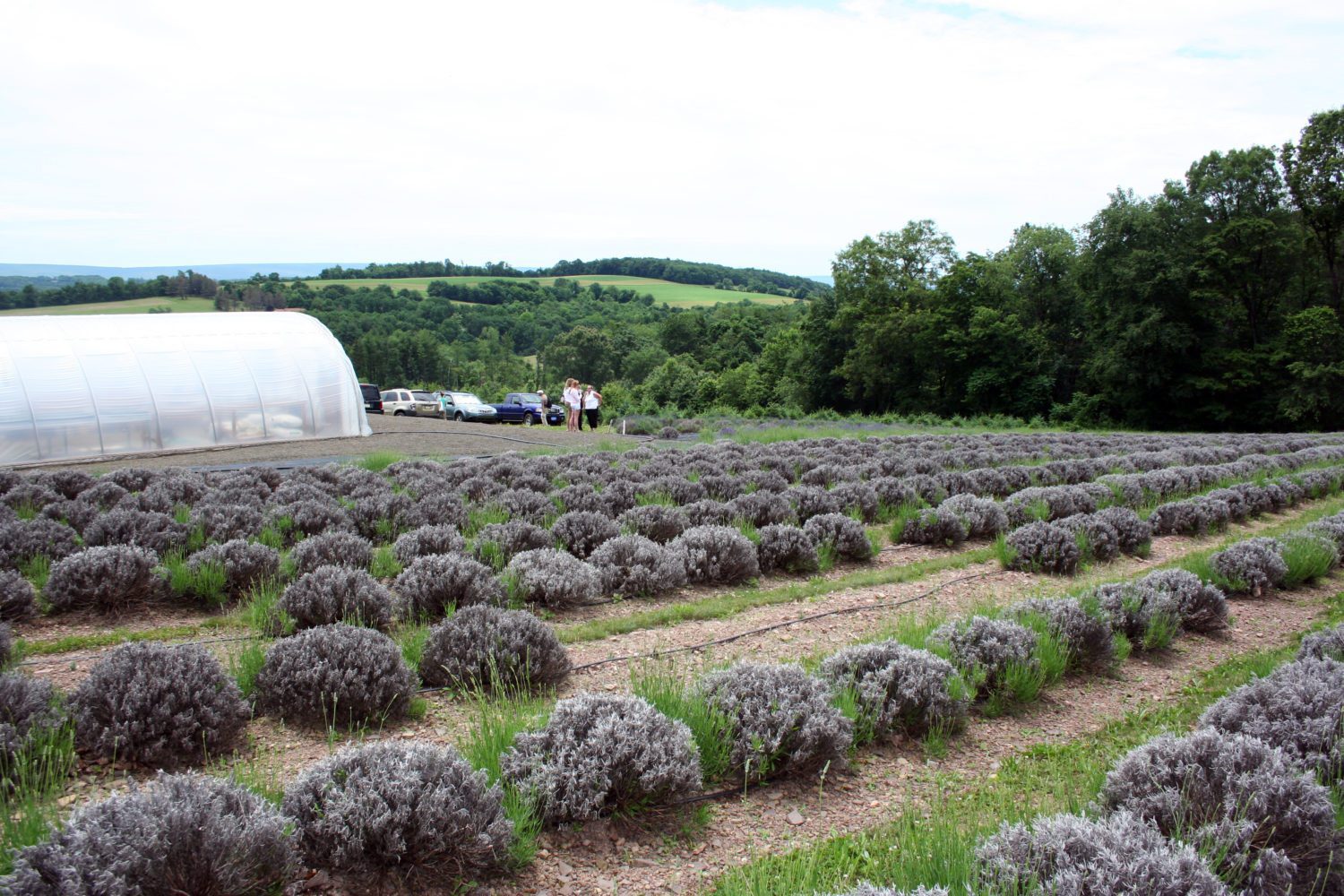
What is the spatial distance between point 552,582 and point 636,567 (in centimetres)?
78

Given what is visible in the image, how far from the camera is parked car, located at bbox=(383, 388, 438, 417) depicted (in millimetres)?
44750

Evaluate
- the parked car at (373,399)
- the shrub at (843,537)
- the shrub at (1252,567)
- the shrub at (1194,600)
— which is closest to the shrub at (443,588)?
the shrub at (843,537)

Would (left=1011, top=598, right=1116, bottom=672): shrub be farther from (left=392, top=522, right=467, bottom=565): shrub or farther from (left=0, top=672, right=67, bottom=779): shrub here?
(left=0, top=672, right=67, bottom=779): shrub

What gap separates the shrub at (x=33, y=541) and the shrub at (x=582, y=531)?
410 cm

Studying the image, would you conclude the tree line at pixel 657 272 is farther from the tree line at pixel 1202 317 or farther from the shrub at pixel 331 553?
the shrub at pixel 331 553

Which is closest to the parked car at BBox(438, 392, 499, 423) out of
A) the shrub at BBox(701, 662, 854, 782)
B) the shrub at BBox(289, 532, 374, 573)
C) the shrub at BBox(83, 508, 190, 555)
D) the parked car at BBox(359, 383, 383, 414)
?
the parked car at BBox(359, 383, 383, 414)

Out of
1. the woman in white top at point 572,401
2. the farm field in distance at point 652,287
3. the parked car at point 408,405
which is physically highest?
the farm field in distance at point 652,287

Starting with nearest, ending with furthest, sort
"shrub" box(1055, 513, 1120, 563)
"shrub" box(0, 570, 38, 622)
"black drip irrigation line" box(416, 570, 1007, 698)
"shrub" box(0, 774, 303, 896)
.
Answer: "shrub" box(0, 774, 303, 896), "black drip irrigation line" box(416, 570, 1007, 698), "shrub" box(0, 570, 38, 622), "shrub" box(1055, 513, 1120, 563)

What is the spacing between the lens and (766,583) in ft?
24.7

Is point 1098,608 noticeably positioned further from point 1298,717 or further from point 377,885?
point 377,885

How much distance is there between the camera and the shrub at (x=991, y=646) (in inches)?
195

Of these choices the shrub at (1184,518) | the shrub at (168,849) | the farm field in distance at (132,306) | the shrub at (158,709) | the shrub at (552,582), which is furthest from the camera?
the farm field in distance at (132,306)

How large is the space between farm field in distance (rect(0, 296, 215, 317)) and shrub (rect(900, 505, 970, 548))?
38981mm

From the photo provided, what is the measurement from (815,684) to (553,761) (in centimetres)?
145
